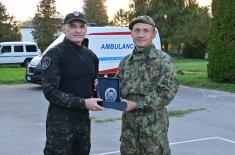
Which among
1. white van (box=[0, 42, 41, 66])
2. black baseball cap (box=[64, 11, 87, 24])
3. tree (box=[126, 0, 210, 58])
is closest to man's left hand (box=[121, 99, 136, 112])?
black baseball cap (box=[64, 11, 87, 24])

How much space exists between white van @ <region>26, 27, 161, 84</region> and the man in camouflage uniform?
45.3 feet

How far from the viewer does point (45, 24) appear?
58.3m

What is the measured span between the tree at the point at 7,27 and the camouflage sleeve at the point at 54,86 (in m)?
44.6

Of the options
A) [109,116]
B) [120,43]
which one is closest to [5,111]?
[109,116]

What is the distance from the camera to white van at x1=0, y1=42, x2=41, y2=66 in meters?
33.8

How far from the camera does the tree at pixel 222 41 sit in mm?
17930

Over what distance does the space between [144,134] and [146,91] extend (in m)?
0.38

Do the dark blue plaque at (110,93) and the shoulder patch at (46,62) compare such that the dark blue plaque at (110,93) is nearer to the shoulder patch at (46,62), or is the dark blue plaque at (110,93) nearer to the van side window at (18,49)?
the shoulder patch at (46,62)

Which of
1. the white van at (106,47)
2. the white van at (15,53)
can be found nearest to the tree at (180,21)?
the white van at (15,53)

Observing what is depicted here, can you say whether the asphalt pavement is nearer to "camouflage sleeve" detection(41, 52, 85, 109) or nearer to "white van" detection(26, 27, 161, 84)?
"white van" detection(26, 27, 161, 84)

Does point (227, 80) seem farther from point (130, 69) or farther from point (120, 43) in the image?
point (130, 69)

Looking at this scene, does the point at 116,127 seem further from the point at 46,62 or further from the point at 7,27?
the point at 7,27

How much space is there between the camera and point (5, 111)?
12.0 m

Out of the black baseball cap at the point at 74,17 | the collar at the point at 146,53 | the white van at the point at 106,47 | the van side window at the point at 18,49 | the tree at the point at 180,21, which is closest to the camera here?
the collar at the point at 146,53
